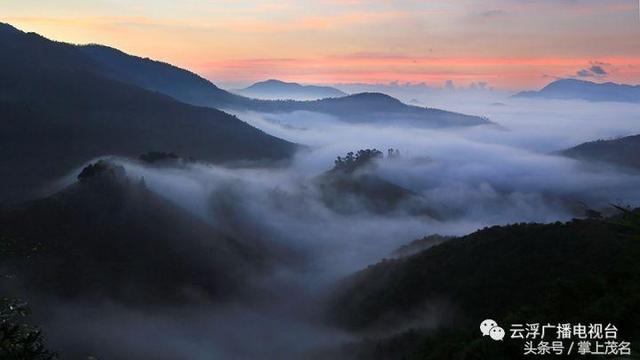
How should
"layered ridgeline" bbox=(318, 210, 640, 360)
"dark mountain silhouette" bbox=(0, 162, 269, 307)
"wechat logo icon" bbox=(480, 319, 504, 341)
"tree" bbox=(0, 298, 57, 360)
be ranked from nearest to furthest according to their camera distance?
"tree" bbox=(0, 298, 57, 360) → "wechat logo icon" bbox=(480, 319, 504, 341) → "layered ridgeline" bbox=(318, 210, 640, 360) → "dark mountain silhouette" bbox=(0, 162, 269, 307)

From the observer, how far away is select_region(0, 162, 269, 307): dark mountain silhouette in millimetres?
95438

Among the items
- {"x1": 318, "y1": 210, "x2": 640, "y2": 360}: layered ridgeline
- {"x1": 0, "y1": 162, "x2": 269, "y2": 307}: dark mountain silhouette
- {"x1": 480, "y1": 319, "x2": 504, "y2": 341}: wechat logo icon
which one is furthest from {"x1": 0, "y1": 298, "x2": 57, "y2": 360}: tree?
{"x1": 0, "y1": 162, "x2": 269, "y2": 307}: dark mountain silhouette

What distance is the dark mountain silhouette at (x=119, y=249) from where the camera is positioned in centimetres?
9544

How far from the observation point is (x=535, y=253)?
71062 millimetres

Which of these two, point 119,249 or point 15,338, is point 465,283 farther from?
point 119,249

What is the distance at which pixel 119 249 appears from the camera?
358 ft

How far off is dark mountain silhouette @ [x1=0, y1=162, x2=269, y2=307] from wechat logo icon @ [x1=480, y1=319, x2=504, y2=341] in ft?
245

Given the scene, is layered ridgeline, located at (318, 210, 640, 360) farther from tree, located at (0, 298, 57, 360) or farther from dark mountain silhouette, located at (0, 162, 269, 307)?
dark mountain silhouette, located at (0, 162, 269, 307)

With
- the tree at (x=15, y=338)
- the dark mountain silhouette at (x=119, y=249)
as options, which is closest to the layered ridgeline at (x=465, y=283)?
the tree at (x=15, y=338)

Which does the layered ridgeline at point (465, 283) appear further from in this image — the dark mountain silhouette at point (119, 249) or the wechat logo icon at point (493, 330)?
the dark mountain silhouette at point (119, 249)

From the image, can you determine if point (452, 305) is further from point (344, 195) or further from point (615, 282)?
point (344, 195)

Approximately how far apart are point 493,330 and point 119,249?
92121 millimetres

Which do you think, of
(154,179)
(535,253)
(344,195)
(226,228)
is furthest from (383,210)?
(535,253)

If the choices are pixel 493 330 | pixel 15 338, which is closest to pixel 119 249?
pixel 493 330
